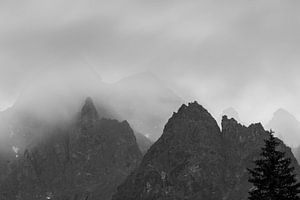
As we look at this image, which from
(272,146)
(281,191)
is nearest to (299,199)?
(281,191)

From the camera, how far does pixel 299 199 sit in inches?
2173

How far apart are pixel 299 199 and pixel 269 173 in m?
3.56

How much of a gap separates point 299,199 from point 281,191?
1.74 m

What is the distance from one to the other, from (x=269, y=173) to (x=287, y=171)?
177 cm

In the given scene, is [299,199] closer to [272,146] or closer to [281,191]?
[281,191]

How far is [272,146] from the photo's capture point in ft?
189

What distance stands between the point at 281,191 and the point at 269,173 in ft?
6.49

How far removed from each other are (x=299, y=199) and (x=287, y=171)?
8.98 feet

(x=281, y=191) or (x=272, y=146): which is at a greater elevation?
(x=272, y=146)

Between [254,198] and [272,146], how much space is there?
5221 mm

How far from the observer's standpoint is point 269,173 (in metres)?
56.4

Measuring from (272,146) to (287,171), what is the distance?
10.2 ft

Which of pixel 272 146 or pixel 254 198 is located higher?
pixel 272 146

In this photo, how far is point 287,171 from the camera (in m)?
55.5
